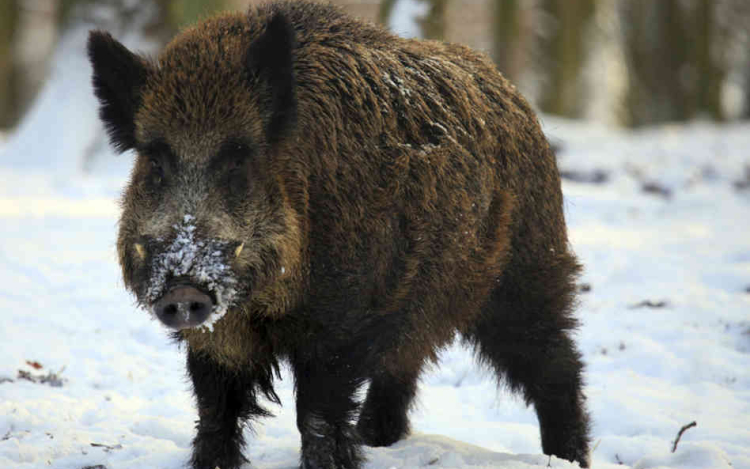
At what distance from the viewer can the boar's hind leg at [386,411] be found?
461cm

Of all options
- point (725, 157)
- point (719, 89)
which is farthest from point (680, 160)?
point (719, 89)

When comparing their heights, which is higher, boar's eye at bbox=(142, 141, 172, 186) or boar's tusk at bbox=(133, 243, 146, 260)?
boar's eye at bbox=(142, 141, 172, 186)

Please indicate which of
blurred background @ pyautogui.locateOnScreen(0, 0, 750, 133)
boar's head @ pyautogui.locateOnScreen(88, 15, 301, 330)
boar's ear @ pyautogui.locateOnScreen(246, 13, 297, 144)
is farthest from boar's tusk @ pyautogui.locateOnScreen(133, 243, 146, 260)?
blurred background @ pyautogui.locateOnScreen(0, 0, 750, 133)

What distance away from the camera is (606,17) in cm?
2069

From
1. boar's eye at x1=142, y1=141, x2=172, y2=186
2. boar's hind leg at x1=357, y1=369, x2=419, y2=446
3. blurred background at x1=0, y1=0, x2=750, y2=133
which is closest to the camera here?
boar's eye at x1=142, y1=141, x2=172, y2=186

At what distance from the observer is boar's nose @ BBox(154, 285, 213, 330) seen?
3016 millimetres

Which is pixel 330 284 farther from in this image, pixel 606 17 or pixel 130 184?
pixel 606 17

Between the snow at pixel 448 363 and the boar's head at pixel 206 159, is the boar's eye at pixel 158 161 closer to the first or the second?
the boar's head at pixel 206 159

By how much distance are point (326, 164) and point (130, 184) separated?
0.74m

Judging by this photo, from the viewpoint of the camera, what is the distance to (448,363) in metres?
5.92

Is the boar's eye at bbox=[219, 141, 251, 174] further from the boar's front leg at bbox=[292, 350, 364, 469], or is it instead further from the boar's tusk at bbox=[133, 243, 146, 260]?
the boar's front leg at bbox=[292, 350, 364, 469]

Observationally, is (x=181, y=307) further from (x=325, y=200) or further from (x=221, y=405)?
(x=221, y=405)

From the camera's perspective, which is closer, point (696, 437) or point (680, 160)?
point (696, 437)

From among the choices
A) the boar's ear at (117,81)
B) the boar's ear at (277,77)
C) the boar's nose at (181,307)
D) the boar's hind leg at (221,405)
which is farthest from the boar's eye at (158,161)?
the boar's hind leg at (221,405)
